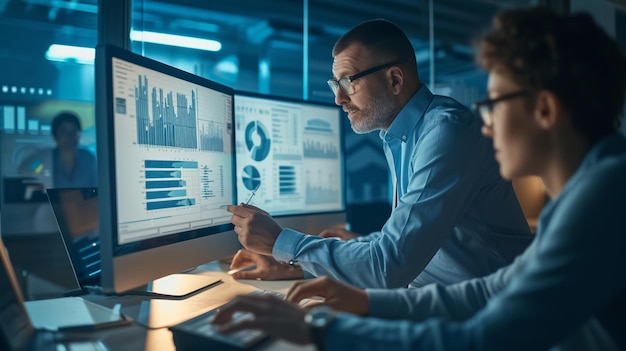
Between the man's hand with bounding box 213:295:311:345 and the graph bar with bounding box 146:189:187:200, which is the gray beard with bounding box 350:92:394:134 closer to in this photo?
the graph bar with bounding box 146:189:187:200

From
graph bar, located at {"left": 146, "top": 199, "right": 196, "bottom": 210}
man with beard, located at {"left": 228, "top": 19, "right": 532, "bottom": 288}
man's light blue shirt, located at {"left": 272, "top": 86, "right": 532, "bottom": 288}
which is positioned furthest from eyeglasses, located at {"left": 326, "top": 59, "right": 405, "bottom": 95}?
graph bar, located at {"left": 146, "top": 199, "right": 196, "bottom": 210}

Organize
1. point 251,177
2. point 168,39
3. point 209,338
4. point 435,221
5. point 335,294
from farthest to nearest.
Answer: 1. point 168,39
2. point 251,177
3. point 435,221
4. point 335,294
5. point 209,338

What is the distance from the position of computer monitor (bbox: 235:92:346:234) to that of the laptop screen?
0.47m

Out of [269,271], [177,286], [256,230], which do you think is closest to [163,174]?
[256,230]

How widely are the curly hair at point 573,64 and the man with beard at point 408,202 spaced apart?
0.52 m

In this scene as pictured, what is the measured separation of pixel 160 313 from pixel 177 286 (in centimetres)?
28

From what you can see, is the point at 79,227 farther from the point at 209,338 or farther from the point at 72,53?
the point at 72,53

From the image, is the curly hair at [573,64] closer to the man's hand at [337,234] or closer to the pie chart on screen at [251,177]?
the pie chart on screen at [251,177]

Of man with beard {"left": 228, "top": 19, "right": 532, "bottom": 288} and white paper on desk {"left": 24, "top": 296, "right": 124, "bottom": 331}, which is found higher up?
man with beard {"left": 228, "top": 19, "right": 532, "bottom": 288}

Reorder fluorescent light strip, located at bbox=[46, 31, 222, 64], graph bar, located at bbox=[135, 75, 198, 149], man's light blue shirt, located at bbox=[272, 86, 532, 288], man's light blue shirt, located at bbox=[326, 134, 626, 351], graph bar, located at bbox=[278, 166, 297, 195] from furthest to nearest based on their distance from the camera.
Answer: fluorescent light strip, located at bbox=[46, 31, 222, 64] → graph bar, located at bbox=[278, 166, 297, 195] → man's light blue shirt, located at bbox=[272, 86, 532, 288] → graph bar, located at bbox=[135, 75, 198, 149] → man's light blue shirt, located at bbox=[326, 134, 626, 351]

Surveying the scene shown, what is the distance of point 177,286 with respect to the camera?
4.64 ft

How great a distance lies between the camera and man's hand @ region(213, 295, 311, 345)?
0.74m

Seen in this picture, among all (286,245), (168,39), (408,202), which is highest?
(168,39)

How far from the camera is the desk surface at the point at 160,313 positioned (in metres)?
0.91
